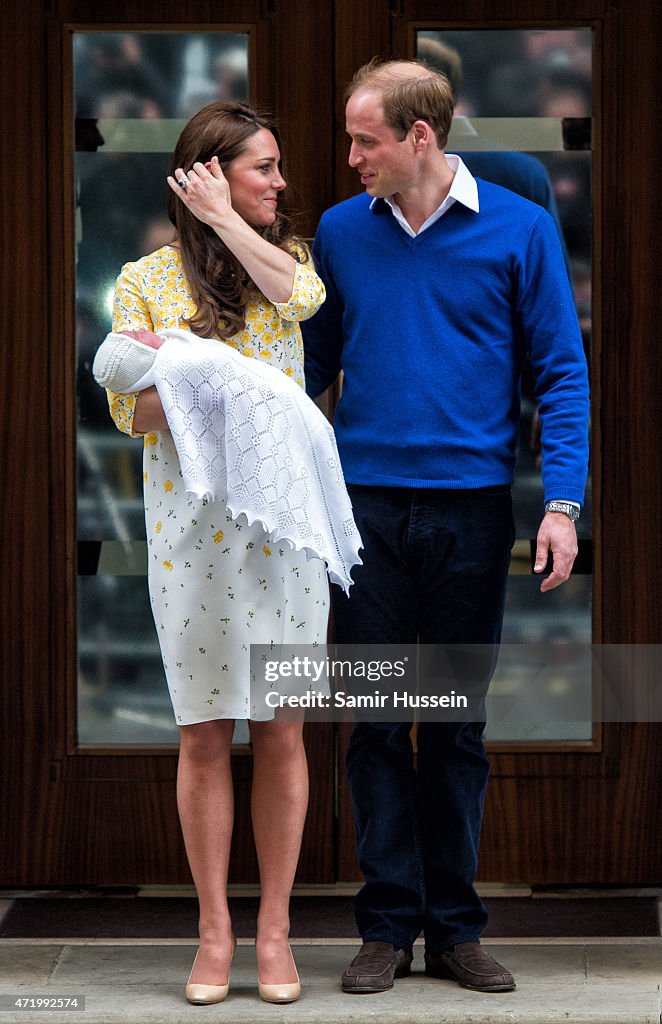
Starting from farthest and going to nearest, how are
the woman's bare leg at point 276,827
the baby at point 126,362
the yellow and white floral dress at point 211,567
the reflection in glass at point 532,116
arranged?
the reflection in glass at point 532,116 < the woman's bare leg at point 276,827 < the yellow and white floral dress at point 211,567 < the baby at point 126,362

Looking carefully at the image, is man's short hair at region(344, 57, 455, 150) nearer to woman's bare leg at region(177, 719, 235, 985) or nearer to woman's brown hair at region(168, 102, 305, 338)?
woman's brown hair at region(168, 102, 305, 338)

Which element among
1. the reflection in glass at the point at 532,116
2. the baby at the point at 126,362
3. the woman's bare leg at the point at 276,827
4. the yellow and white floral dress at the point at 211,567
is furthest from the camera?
the reflection in glass at the point at 532,116

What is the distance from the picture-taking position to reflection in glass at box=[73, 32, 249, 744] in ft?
10.5

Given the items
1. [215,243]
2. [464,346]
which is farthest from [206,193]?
[464,346]

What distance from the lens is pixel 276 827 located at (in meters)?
2.56

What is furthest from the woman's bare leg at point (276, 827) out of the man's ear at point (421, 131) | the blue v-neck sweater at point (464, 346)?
the man's ear at point (421, 131)

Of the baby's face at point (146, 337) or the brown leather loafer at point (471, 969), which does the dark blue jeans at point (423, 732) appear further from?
the baby's face at point (146, 337)

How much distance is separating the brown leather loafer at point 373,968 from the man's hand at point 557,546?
→ 76cm

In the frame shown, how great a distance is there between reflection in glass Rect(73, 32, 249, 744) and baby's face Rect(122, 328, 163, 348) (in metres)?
0.89

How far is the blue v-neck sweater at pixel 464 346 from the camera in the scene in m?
2.53

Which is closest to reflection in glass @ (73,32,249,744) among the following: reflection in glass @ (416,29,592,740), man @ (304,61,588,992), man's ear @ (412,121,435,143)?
reflection in glass @ (416,29,592,740)

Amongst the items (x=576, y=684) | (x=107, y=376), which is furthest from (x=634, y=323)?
(x=107, y=376)

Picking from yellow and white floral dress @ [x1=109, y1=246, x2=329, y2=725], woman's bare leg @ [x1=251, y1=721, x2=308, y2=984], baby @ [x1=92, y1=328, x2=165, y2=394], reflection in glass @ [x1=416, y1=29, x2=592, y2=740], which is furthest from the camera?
reflection in glass @ [x1=416, y1=29, x2=592, y2=740]

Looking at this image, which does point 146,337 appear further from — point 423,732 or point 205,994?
point 205,994
